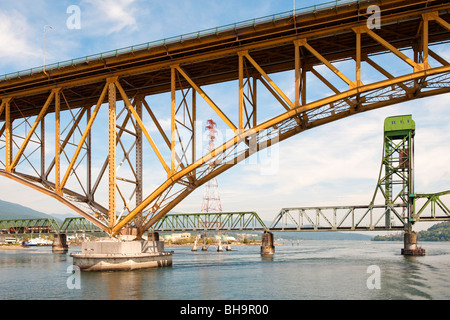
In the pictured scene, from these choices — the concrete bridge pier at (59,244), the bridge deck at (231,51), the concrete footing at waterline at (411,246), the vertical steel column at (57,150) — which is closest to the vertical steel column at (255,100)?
the bridge deck at (231,51)

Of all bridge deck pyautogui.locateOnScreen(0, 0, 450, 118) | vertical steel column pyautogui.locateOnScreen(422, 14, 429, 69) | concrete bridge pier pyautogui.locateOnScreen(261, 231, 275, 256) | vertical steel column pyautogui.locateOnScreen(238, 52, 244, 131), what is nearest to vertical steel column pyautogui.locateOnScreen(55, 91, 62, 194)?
bridge deck pyautogui.locateOnScreen(0, 0, 450, 118)

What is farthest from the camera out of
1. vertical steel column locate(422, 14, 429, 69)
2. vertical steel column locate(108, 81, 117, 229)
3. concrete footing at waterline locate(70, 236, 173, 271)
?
concrete footing at waterline locate(70, 236, 173, 271)

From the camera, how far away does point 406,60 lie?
Result: 25.9 m

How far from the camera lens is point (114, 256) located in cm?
3719

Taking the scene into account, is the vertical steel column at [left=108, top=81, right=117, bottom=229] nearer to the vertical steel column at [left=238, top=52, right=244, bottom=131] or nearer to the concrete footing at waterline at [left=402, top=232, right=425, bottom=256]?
the vertical steel column at [left=238, top=52, right=244, bottom=131]

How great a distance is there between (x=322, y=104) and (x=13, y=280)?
28075 millimetres

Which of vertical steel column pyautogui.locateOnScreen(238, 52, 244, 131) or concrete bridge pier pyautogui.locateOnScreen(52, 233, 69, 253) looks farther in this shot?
concrete bridge pier pyautogui.locateOnScreen(52, 233, 69, 253)

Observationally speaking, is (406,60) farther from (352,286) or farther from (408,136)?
(408,136)

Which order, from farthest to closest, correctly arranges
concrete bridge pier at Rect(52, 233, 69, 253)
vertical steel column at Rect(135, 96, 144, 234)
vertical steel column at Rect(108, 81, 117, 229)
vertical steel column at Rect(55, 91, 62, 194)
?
1. concrete bridge pier at Rect(52, 233, 69, 253)
2. vertical steel column at Rect(135, 96, 144, 234)
3. vertical steel column at Rect(55, 91, 62, 194)
4. vertical steel column at Rect(108, 81, 117, 229)

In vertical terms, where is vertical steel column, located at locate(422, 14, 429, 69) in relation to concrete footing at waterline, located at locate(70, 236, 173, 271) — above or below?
above

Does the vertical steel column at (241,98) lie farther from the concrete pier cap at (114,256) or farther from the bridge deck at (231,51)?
the concrete pier cap at (114,256)

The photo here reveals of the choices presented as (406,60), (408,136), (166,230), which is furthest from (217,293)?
(166,230)

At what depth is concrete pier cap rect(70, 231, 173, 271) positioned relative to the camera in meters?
37.2

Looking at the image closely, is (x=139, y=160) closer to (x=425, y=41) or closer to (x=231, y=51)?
(x=231, y=51)
